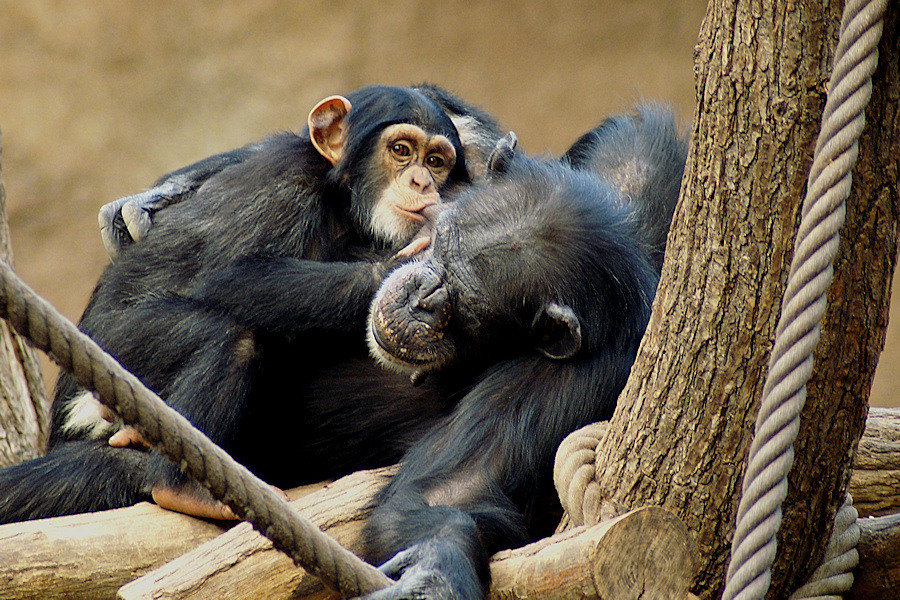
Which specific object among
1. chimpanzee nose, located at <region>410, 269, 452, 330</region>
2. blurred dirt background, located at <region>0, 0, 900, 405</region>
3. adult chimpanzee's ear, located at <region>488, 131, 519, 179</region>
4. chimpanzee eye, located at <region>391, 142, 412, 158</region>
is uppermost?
blurred dirt background, located at <region>0, 0, 900, 405</region>

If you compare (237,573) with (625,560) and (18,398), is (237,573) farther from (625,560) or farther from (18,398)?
(18,398)

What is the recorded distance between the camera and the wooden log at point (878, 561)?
9.08 ft

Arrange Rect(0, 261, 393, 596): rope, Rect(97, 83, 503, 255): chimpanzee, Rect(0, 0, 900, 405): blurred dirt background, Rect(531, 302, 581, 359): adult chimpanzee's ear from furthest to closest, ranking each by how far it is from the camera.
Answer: Rect(0, 0, 900, 405): blurred dirt background, Rect(97, 83, 503, 255): chimpanzee, Rect(531, 302, 581, 359): adult chimpanzee's ear, Rect(0, 261, 393, 596): rope

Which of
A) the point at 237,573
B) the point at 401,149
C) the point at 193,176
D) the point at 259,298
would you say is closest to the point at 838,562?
the point at 237,573

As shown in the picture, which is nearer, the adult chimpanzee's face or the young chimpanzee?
the young chimpanzee

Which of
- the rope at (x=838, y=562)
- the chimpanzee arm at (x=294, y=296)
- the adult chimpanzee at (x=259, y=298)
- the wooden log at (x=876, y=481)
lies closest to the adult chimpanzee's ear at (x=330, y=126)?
the adult chimpanzee at (x=259, y=298)

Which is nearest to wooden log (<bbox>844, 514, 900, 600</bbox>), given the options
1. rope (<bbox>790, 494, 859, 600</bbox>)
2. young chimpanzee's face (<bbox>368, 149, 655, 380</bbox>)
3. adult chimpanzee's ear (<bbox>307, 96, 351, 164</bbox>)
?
rope (<bbox>790, 494, 859, 600</bbox>)

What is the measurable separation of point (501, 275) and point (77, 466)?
176 cm

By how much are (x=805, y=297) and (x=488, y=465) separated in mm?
1286

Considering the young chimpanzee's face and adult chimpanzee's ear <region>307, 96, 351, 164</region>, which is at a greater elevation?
adult chimpanzee's ear <region>307, 96, 351, 164</region>

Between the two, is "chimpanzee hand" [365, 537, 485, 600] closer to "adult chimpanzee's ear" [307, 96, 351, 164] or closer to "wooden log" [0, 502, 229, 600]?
"wooden log" [0, 502, 229, 600]

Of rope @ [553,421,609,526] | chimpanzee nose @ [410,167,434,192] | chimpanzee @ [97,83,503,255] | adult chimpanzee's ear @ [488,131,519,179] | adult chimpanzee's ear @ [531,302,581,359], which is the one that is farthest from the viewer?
chimpanzee @ [97,83,503,255]

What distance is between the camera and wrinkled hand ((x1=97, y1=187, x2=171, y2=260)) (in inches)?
163

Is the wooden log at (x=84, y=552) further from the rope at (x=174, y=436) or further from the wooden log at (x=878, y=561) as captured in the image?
the wooden log at (x=878, y=561)
